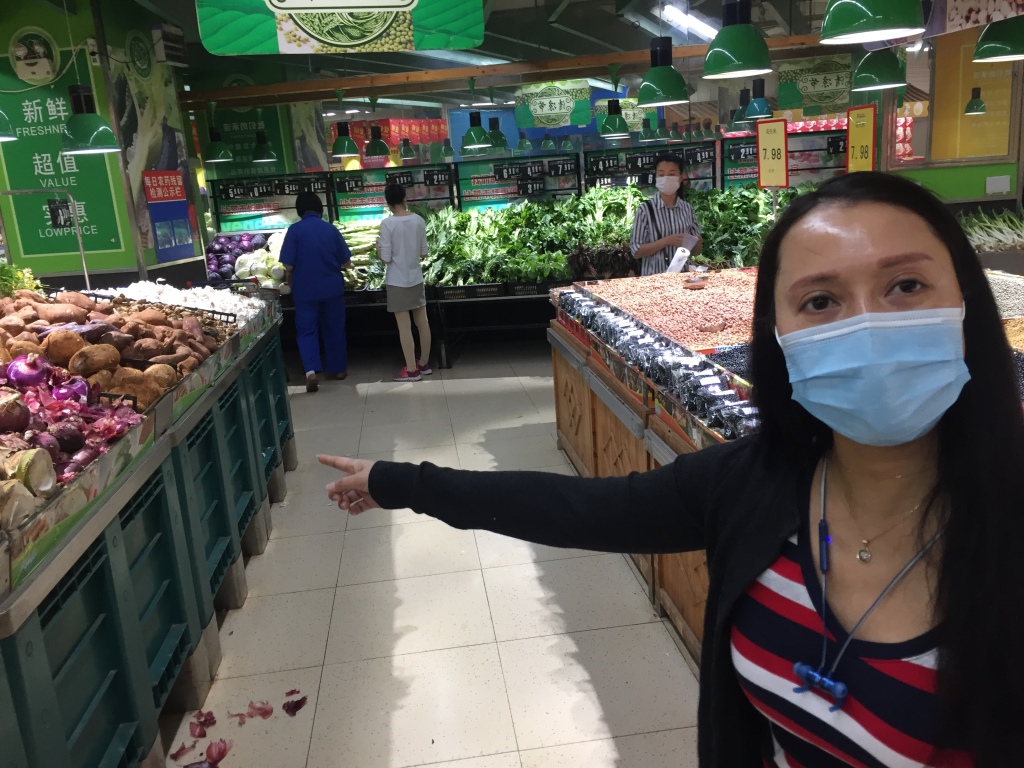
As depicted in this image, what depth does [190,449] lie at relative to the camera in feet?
10.9

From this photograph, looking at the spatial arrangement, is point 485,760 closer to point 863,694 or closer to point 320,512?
point 863,694

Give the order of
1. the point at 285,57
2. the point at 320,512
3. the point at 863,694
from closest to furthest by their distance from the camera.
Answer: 1. the point at 863,694
2. the point at 320,512
3. the point at 285,57

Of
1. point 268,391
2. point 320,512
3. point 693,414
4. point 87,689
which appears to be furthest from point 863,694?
point 268,391

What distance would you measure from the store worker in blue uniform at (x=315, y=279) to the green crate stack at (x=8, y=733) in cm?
580

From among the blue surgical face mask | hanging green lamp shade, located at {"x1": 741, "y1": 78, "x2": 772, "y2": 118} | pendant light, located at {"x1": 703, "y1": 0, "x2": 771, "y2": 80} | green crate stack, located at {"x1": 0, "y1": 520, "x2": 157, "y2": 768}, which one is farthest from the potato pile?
hanging green lamp shade, located at {"x1": 741, "y1": 78, "x2": 772, "y2": 118}

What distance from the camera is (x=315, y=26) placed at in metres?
4.11

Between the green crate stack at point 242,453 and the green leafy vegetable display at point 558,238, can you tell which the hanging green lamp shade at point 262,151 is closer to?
the green leafy vegetable display at point 558,238

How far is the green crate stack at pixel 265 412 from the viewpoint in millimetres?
4773

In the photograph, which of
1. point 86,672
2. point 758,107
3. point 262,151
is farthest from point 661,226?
point 262,151

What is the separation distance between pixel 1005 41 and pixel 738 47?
124 centimetres

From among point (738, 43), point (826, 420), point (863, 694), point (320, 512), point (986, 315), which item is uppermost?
point (738, 43)

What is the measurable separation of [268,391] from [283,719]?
245 centimetres

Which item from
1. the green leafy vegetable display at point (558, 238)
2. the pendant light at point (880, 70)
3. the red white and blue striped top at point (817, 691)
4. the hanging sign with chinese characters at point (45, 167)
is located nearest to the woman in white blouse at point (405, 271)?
the green leafy vegetable display at point (558, 238)

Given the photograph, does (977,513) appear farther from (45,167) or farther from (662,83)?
(45,167)
